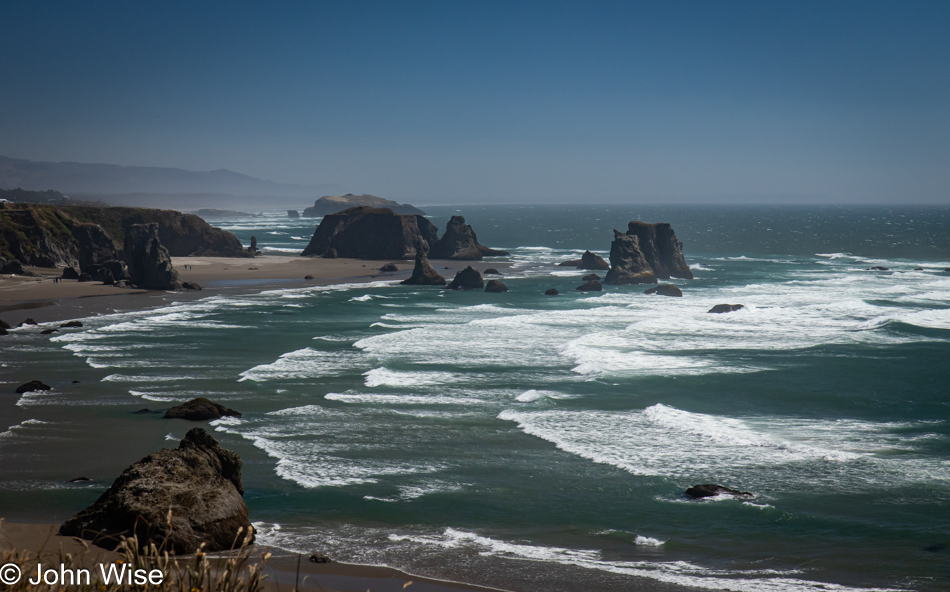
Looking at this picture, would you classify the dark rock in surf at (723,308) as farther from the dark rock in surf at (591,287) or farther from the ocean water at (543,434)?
the dark rock in surf at (591,287)

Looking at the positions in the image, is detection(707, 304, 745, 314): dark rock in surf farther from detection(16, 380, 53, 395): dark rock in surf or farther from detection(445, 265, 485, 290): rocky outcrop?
detection(16, 380, 53, 395): dark rock in surf

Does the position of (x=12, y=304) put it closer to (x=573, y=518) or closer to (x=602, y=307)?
(x=602, y=307)

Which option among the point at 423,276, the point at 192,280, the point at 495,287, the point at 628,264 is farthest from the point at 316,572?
the point at 628,264

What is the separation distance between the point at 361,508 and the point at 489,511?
121 inches

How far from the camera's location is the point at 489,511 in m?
18.8

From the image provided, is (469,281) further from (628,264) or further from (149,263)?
(149,263)

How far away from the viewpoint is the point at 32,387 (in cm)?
2964

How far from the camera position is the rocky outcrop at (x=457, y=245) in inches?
4087

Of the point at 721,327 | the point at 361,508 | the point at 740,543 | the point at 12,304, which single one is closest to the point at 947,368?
the point at 721,327

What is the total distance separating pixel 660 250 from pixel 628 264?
7578 mm

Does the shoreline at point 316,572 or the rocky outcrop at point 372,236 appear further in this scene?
the rocky outcrop at point 372,236

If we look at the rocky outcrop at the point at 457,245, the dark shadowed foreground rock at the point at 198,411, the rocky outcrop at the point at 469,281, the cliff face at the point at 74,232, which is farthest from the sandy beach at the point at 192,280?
the dark shadowed foreground rock at the point at 198,411

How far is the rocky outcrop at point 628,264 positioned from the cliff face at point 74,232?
50.8 metres

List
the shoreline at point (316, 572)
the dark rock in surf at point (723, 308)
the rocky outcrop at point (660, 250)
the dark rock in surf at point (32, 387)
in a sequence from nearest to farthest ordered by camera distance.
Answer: the shoreline at point (316, 572)
the dark rock in surf at point (32, 387)
the dark rock in surf at point (723, 308)
the rocky outcrop at point (660, 250)
